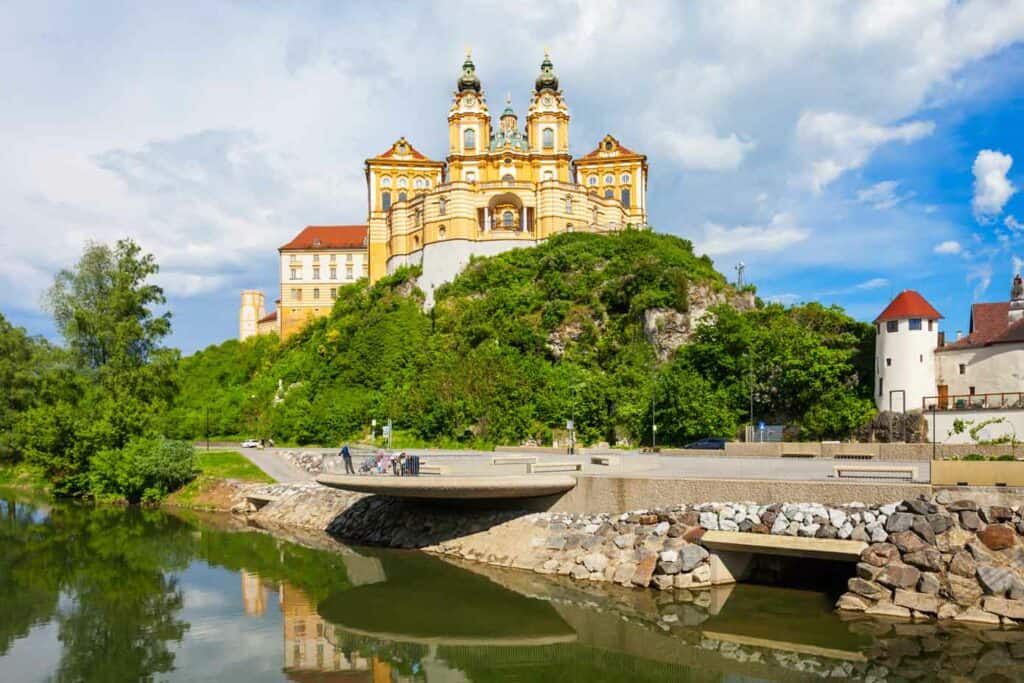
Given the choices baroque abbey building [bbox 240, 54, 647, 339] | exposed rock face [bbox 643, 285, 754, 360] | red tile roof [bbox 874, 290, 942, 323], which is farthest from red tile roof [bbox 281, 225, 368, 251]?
red tile roof [bbox 874, 290, 942, 323]

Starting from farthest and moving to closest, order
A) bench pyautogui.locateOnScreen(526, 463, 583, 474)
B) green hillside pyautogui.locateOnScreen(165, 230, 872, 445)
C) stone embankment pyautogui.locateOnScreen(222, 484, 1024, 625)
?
1. green hillside pyautogui.locateOnScreen(165, 230, 872, 445)
2. bench pyautogui.locateOnScreen(526, 463, 583, 474)
3. stone embankment pyautogui.locateOnScreen(222, 484, 1024, 625)

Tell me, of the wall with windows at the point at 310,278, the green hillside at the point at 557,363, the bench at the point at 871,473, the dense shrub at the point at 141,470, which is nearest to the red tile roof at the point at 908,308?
the green hillside at the point at 557,363

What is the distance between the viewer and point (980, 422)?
118ft

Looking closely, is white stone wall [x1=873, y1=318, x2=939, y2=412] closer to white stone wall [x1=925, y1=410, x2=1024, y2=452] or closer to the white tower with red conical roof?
the white tower with red conical roof

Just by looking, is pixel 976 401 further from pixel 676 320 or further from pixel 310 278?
pixel 310 278

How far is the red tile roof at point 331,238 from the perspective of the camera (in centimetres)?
8700

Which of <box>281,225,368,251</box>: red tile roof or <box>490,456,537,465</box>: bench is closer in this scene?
<box>490,456,537,465</box>: bench

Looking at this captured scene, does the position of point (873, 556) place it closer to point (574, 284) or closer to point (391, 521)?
point (391, 521)

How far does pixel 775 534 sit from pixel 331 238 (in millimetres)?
76797

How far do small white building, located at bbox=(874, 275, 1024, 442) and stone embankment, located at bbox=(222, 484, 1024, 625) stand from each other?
2026cm

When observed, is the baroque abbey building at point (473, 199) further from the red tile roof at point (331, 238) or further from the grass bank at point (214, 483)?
the grass bank at point (214, 483)

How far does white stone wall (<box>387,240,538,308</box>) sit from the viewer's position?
6488cm

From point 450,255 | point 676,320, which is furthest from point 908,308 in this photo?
point 450,255

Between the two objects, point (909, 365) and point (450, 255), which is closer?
point (909, 365)
